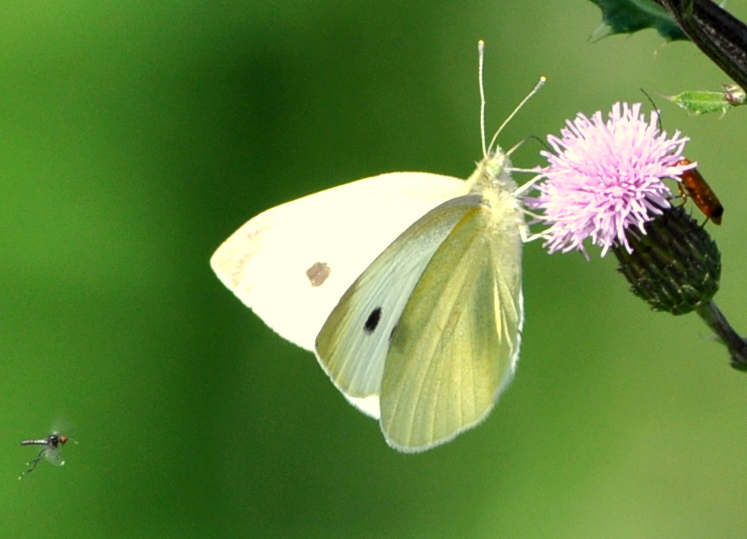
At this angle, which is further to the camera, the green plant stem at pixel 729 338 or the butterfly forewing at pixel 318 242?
the butterfly forewing at pixel 318 242

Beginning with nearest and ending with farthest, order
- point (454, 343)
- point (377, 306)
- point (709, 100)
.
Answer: point (709, 100) < point (377, 306) < point (454, 343)

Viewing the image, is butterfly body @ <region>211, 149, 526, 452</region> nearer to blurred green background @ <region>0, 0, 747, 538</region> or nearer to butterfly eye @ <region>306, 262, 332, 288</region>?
butterfly eye @ <region>306, 262, 332, 288</region>

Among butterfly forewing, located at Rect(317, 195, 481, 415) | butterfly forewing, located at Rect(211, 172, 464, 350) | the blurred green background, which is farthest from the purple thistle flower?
the blurred green background

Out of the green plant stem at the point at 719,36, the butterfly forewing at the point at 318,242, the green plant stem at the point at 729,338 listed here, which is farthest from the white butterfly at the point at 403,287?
the green plant stem at the point at 719,36

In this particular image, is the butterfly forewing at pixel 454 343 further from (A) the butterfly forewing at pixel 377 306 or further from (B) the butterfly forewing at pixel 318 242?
(B) the butterfly forewing at pixel 318 242

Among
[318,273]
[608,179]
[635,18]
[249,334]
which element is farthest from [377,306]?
[249,334]

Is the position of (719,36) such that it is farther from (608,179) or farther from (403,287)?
(403,287)
